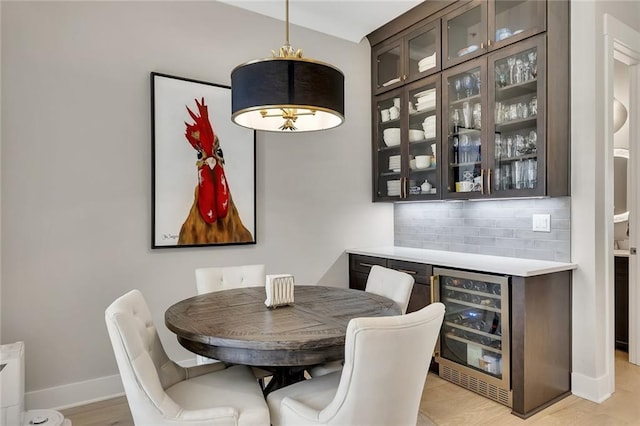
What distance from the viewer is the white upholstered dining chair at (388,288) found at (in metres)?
2.13

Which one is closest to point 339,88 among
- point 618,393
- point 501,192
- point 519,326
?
point 501,192

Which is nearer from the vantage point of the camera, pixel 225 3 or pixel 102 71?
pixel 102 71

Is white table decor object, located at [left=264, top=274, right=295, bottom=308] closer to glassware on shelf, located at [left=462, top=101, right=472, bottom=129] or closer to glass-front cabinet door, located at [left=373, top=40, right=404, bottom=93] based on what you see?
glassware on shelf, located at [left=462, top=101, right=472, bottom=129]

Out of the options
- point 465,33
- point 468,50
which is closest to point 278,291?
point 468,50

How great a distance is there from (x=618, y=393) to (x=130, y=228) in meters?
3.44

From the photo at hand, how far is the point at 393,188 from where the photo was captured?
151 inches

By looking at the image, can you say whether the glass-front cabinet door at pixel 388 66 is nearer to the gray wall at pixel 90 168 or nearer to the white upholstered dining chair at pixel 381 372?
the gray wall at pixel 90 168

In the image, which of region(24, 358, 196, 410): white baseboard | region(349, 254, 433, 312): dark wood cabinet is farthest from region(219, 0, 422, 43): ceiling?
region(24, 358, 196, 410): white baseboard

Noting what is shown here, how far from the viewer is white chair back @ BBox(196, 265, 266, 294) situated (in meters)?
2.60

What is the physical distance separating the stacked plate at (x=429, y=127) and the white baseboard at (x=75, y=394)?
9.68 feet

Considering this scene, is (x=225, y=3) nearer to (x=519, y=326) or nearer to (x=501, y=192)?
(x=501, y=192)

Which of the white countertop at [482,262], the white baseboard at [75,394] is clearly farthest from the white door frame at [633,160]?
the white baseboard at [75,394]

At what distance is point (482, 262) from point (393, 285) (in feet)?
2.81

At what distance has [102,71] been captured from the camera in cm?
274
